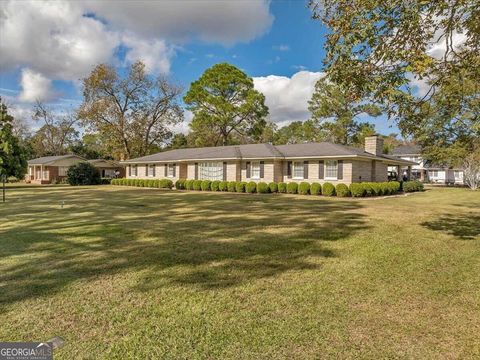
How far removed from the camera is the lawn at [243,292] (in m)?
3.19

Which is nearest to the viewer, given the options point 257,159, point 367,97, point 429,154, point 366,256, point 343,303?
point 343,303

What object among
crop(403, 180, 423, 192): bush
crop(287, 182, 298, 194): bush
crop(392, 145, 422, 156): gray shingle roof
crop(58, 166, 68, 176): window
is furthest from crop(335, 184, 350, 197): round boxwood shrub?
crop(392, 145, 422, 156): gray shingle roof

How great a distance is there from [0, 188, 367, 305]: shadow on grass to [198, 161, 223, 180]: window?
16.1 metres

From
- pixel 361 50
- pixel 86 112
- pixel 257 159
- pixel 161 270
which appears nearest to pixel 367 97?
pixel 361 50

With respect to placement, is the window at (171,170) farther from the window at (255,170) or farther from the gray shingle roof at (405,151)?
the gray shingle roof at (405,151)

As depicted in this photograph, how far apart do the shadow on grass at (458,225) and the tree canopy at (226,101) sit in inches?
1297

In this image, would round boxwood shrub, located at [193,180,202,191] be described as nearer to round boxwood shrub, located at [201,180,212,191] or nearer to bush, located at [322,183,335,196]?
round boxwood shrub, located at [201,180,212,191]

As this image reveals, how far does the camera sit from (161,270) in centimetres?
522

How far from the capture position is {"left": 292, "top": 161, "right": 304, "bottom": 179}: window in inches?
905

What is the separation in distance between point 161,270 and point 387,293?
3478 millimetres

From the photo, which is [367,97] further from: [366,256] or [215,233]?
[215,233]

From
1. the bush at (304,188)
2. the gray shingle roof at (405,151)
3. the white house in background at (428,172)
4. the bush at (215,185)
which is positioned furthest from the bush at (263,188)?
the gray shingle roof at (405,151)

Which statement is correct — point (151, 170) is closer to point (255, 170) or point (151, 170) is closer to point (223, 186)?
point (223, 186)

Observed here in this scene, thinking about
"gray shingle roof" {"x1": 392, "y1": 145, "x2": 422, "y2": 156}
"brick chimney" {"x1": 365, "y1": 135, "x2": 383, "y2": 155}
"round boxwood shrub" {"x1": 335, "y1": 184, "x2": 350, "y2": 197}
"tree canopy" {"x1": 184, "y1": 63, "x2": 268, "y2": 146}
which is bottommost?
"round boxwood shrub" {"x1": 335, "y1": 184, "x2": 350, "y2": 197}
